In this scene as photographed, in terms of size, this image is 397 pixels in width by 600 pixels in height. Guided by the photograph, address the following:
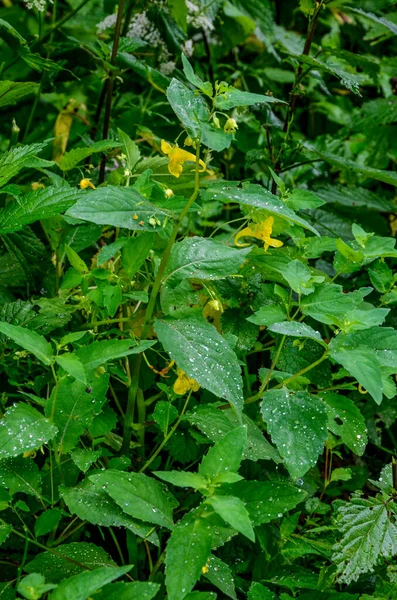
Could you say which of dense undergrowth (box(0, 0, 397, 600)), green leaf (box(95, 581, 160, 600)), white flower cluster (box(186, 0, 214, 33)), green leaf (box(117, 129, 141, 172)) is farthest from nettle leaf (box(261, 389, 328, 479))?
white flower cluster (box(186, 0, 214, 33))

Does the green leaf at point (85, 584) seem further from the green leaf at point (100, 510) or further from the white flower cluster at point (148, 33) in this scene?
the white flower cluster at point (148, 33)

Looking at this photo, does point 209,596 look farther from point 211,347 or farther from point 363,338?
point 363,338

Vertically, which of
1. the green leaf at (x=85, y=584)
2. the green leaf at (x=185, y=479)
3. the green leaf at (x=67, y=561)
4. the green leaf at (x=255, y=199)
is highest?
the green leaf at (x=255, y=199)

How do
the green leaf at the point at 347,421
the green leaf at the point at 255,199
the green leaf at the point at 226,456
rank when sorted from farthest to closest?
the green leaf at the point at 347,421
the green leaf at the point at 255,199
the green leaf at the point at 226,456

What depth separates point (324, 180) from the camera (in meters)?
2.11

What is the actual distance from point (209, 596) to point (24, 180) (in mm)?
1338

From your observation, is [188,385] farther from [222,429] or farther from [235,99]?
[235,99]

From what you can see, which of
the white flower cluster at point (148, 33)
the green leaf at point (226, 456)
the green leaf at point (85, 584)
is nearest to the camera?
the green leaf at point (85, 584)

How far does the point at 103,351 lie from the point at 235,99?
395mm

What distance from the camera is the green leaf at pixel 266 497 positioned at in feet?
2.78

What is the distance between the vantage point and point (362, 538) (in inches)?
38.6

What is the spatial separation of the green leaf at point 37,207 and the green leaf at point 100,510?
41 cm

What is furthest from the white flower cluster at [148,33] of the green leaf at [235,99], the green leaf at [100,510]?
the green leaf at [100,510]

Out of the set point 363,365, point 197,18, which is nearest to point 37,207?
point 363,365
